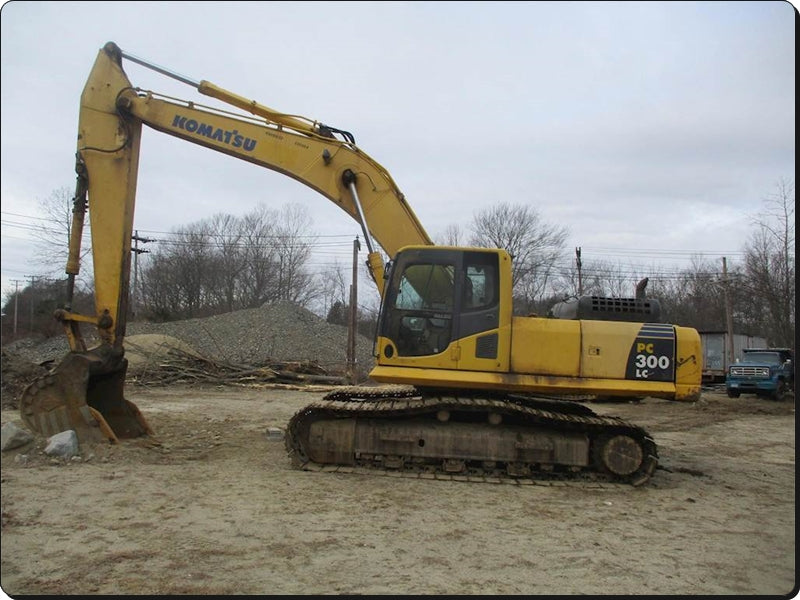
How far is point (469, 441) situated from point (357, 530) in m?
2.31

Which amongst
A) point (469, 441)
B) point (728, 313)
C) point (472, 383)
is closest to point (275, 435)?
point (469, 441)

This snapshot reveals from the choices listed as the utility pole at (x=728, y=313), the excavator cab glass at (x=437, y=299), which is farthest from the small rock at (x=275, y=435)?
the utility pole at (x=728, y=313)

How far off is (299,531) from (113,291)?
14.8 feet

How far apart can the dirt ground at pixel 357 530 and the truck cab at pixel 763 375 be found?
13642mm

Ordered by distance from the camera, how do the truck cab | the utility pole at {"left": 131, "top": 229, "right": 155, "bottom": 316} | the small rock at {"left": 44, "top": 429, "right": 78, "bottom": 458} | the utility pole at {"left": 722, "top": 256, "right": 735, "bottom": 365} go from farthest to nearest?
the utility pole at {"left": 131, "top": 229, "right": 155, "bottom": 316}, the utility pole at {"left": 722, "top": 256, "right": 735, "bottom": 365}, the truck cab, the small rock at {"left": 44, "top": 429, "right": 78, "bottom": 458}

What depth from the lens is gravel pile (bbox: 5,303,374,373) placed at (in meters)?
24.1

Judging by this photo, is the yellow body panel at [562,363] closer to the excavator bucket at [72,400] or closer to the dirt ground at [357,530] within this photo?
the dirt ground at [357,530]

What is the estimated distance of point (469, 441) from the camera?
22.6ft

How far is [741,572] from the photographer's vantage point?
431cm

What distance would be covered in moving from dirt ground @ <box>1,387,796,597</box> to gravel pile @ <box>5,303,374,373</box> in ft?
50.2

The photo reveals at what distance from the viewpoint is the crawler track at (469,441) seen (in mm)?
6844

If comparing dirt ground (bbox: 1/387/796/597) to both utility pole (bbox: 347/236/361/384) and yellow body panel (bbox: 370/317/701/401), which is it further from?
utility pole (bbox: 347/236/361/384)

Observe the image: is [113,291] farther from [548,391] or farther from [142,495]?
[548,391]

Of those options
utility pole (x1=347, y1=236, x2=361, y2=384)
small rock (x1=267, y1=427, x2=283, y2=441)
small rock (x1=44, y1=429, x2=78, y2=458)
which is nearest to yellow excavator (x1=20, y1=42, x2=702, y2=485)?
small rock (x1=44, y1=429, x2=78, y2=458)
